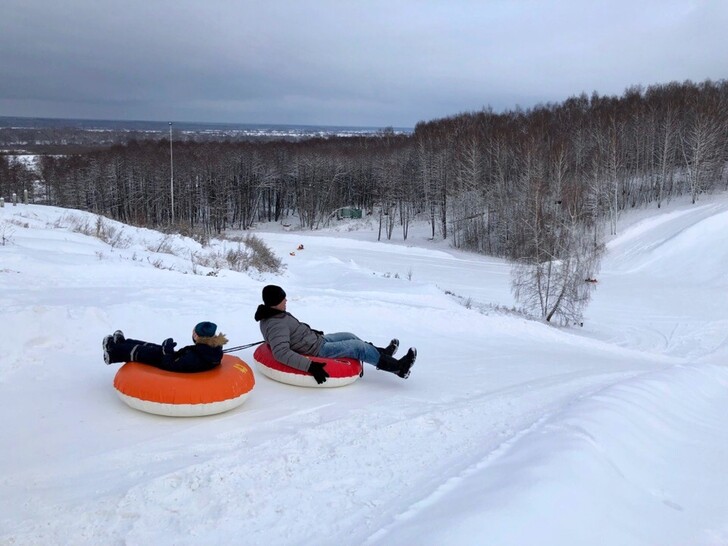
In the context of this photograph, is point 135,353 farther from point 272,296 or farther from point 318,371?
point 318,371

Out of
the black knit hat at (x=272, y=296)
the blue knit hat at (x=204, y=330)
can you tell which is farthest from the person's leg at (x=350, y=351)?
the blue knit hat at (x=204, y=330)

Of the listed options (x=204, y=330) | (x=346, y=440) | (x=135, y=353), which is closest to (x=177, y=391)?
(x=204, y=330)

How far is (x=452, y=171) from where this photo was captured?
2311 inches

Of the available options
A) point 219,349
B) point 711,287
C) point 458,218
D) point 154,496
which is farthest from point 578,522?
point 458,218

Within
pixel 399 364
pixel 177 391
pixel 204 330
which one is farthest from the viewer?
pixel 399 364

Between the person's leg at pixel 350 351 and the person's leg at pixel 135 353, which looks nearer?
the person's leg at pixel 135 353

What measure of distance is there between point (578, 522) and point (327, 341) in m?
3.97

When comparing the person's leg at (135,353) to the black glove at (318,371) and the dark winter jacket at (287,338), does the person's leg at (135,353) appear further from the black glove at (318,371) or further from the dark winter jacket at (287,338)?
the black glove at (318,371)

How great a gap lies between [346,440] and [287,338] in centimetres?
169

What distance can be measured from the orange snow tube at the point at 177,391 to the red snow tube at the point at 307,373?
3.03 ft

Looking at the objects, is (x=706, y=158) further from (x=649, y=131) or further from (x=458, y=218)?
(x=458, y=218)

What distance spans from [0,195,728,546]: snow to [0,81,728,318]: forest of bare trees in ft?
87.4

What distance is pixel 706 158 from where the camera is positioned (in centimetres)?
4753

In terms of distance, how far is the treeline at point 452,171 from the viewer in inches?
1921
